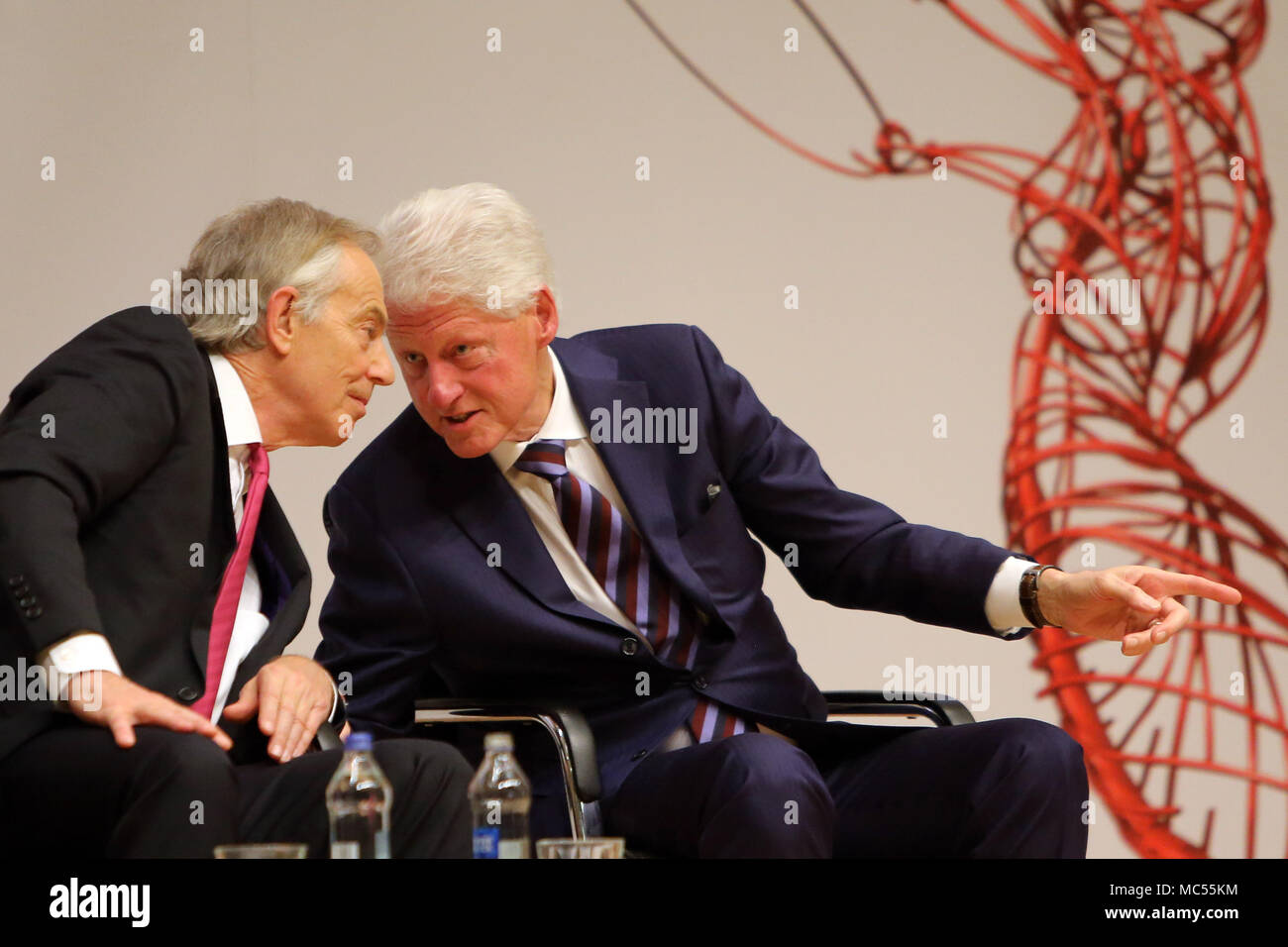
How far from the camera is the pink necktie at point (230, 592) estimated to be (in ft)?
6.68

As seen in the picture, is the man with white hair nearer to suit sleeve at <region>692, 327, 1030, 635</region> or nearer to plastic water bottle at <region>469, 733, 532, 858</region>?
suit sleeve at <region>692, 327, 1030, 635</region>

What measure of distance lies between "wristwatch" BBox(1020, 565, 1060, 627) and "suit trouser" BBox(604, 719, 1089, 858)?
21cm

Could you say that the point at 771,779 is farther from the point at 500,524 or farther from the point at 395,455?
the point at 395,455

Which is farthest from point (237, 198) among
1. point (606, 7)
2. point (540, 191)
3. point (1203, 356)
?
point (1203, 356)

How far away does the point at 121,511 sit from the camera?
1.96 m

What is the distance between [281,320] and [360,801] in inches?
31.0

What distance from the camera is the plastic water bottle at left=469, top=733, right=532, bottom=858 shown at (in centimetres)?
203

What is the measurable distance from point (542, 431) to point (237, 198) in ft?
5.53

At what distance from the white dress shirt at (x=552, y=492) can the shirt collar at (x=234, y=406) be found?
449mm

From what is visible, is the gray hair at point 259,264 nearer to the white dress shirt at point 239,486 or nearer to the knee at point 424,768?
the white dress shirt at point 239,486

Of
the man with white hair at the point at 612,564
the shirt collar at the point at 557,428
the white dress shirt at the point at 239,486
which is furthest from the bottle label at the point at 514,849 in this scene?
the shirt collar at the point at 557,428

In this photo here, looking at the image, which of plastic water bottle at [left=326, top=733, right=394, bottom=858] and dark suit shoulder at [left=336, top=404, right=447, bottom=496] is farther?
dark suit shoulder at [left=336, top=404, right=447, bottom=496]

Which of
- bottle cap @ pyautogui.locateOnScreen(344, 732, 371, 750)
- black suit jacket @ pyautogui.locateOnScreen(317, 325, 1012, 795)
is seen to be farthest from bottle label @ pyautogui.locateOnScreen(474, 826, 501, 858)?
black suit jacket @ pyautogui.locateOnScreen(317, 325, 1012, 795)

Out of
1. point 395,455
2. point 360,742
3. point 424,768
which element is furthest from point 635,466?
point 360,742
